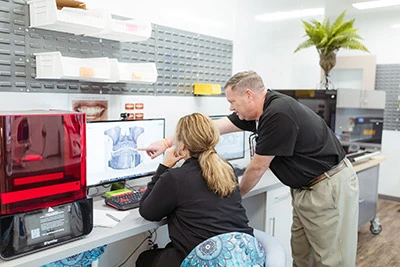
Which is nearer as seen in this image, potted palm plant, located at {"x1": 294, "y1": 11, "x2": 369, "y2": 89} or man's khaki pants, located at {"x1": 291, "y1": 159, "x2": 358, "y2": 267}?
man's khaki pants, located at {"x1": 291, "y1": 159, "x2": 358, "y2": 267}

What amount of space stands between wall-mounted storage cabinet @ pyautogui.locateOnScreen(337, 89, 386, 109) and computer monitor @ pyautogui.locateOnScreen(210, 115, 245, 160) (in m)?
0.94

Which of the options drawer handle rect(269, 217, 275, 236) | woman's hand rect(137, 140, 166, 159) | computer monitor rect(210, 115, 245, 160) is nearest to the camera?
woman's hand rect(137, 140, 166, 159)

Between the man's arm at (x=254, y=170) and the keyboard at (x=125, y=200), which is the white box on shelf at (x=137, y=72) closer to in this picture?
the keyboard at (x=125, y=200)

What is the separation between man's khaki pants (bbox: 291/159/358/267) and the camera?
6.81 feet

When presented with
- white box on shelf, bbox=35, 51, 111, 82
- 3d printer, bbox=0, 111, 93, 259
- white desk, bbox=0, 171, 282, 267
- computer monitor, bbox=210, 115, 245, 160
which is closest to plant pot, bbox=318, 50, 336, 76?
computer monitor, bbox=210, 115, 245, 160

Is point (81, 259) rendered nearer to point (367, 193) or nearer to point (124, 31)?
point (124, 31)

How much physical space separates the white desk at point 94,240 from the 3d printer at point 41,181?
3cm

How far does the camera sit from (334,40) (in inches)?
135

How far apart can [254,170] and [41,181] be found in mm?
1050

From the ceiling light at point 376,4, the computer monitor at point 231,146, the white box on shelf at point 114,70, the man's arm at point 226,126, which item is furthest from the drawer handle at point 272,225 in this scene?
the ceiling light at point 376,4

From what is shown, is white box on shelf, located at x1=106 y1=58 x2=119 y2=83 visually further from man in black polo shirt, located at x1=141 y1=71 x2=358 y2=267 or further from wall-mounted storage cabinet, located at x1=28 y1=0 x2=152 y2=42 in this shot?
man in black polo shirt, located at x1=141 y1=71 x2=358 y2=267

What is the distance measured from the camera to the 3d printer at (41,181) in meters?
1.35

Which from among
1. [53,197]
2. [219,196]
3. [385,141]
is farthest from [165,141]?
[385,141]

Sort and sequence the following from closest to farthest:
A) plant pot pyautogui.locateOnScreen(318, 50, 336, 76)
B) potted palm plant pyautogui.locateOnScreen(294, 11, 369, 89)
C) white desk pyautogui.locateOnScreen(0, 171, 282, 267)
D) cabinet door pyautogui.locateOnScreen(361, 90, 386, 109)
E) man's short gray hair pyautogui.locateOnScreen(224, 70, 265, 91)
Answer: white desk pyautogui.locateOnScreen(0, 171, 282, 267), man's short gray hair pyautogui.locateOnScreen(224, 70, 265, 91), potted palm plant pyautogui.locateOnScreen(294, 11, 369, 89), plant pot pyautogui.locateOnScreen(318, 50, 336, 76), cabinet door pyautogui.locateOnScreen(361, 90, 386, 109)
